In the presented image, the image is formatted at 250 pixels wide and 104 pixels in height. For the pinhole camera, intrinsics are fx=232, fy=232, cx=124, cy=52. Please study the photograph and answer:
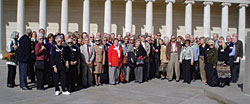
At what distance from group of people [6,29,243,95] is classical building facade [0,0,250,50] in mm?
12082

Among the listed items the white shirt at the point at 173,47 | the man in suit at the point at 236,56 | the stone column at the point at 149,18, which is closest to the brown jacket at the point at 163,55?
the white shirt at the point at 173,47

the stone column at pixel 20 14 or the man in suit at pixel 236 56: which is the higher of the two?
the stone column at pixel 20 14

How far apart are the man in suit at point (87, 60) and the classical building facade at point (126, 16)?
44.6ft

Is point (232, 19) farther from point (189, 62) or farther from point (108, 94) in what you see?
point (108, 94)

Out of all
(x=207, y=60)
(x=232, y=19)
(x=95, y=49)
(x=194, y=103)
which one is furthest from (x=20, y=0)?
(x=232, y=19)

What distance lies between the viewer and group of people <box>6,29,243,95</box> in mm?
Result: 8836

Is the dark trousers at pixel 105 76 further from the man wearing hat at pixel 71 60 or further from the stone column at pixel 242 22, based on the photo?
the stone column at pixel 242 22

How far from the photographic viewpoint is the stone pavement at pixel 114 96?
7.47 m

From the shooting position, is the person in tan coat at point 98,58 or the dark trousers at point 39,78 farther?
the person in tan coat at point 98,58

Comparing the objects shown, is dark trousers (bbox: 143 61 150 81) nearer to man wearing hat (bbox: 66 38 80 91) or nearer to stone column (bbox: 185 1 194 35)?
man wearing hat (bbox: 66 38 80 91)

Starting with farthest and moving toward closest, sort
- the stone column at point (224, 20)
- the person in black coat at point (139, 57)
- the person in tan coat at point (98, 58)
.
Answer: the stone column at point (224, 20), the person in black coat at point (139, 57), the person in tan coat at point (98, 58)

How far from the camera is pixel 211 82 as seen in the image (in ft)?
35.4

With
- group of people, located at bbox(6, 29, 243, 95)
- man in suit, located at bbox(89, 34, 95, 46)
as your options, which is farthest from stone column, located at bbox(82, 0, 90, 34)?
man in suit, located at bbox(89, 34, 95, 46)

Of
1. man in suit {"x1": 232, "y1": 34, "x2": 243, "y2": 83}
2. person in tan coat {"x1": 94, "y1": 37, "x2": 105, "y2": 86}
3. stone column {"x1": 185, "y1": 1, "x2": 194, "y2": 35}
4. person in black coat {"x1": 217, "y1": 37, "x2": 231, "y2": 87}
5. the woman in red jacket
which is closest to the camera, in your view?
person in tan coat {"x1": 94, "y1": 37, "x2": 105, "y2": 86}
